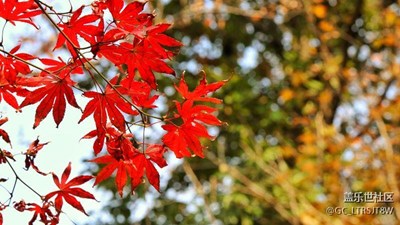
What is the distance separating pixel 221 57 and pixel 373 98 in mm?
1096

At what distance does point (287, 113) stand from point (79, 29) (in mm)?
3284

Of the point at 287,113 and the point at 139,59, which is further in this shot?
the point at 287,113

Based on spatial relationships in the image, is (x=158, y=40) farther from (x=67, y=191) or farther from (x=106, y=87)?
(x=67, y=191)

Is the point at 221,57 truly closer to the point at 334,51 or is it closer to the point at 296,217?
the point at 334,51

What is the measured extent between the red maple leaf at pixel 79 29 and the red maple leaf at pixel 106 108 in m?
0.07

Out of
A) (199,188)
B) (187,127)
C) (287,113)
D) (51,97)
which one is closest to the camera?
(51,97)

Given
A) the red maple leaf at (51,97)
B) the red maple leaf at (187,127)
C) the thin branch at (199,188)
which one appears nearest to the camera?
the red maple leaf at (51,97)

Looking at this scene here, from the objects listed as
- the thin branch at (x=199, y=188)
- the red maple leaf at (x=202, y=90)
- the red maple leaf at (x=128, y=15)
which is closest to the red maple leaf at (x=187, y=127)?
the red maple leaf at (x=202, y=90)

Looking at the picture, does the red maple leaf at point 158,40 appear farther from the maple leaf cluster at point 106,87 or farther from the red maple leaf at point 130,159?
the red maple leaf at point 130,159

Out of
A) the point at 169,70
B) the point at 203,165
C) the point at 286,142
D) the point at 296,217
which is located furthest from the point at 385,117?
the point at 169,70

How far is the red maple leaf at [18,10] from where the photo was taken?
2.94ft

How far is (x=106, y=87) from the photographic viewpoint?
36.4 inches

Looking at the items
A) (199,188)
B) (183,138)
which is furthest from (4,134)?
(199,188)

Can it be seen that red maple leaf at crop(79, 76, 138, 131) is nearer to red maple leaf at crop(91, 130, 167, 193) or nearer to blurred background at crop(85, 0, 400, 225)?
red maple leaf at crop(91, 130, 167, 193)
